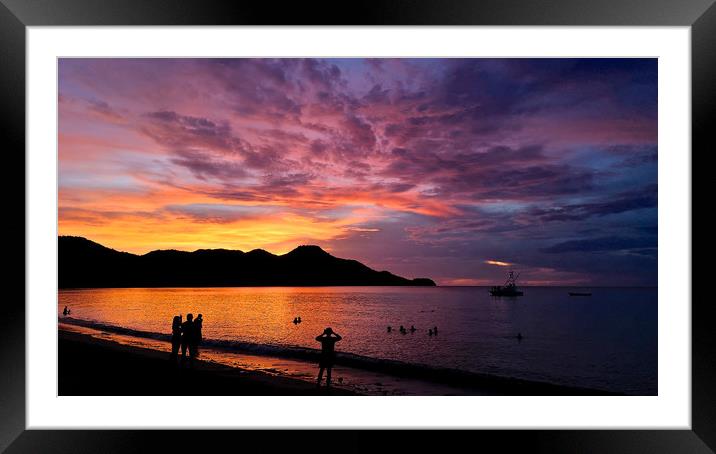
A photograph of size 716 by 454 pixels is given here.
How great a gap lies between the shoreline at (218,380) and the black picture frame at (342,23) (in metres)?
2.86

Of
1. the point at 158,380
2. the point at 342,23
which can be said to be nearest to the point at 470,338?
the point at 158,380

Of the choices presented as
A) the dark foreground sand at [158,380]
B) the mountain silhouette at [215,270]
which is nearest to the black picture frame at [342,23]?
the dark foreground sand at [158,380]

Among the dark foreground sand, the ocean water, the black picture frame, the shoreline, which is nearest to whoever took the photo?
the black picture frame

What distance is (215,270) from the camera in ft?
213

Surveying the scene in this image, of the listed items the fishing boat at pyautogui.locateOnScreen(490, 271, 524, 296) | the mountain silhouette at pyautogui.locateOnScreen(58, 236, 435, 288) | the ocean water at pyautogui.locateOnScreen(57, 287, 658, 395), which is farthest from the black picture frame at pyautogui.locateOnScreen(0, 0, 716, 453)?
the fishing boat at pyautogui.locateOnScreen(490, 271, 524, 296)

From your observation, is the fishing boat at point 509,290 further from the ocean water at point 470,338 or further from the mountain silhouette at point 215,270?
the ocean water at point 470,338

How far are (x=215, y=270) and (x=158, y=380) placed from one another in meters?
61.0

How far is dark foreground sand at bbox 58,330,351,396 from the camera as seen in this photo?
20.1 ft

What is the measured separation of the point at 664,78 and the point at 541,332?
2262cm

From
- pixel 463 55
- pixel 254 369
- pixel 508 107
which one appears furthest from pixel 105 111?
pixel 508 107

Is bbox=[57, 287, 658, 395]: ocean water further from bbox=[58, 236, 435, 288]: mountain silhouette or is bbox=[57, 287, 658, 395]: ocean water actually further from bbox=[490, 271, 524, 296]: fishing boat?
bbox=[58, 236, 435, 288]: mountain silhouette

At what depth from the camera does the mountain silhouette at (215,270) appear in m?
49.4

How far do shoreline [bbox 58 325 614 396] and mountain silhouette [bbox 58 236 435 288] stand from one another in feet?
138

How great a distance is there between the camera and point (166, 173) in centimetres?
3362
